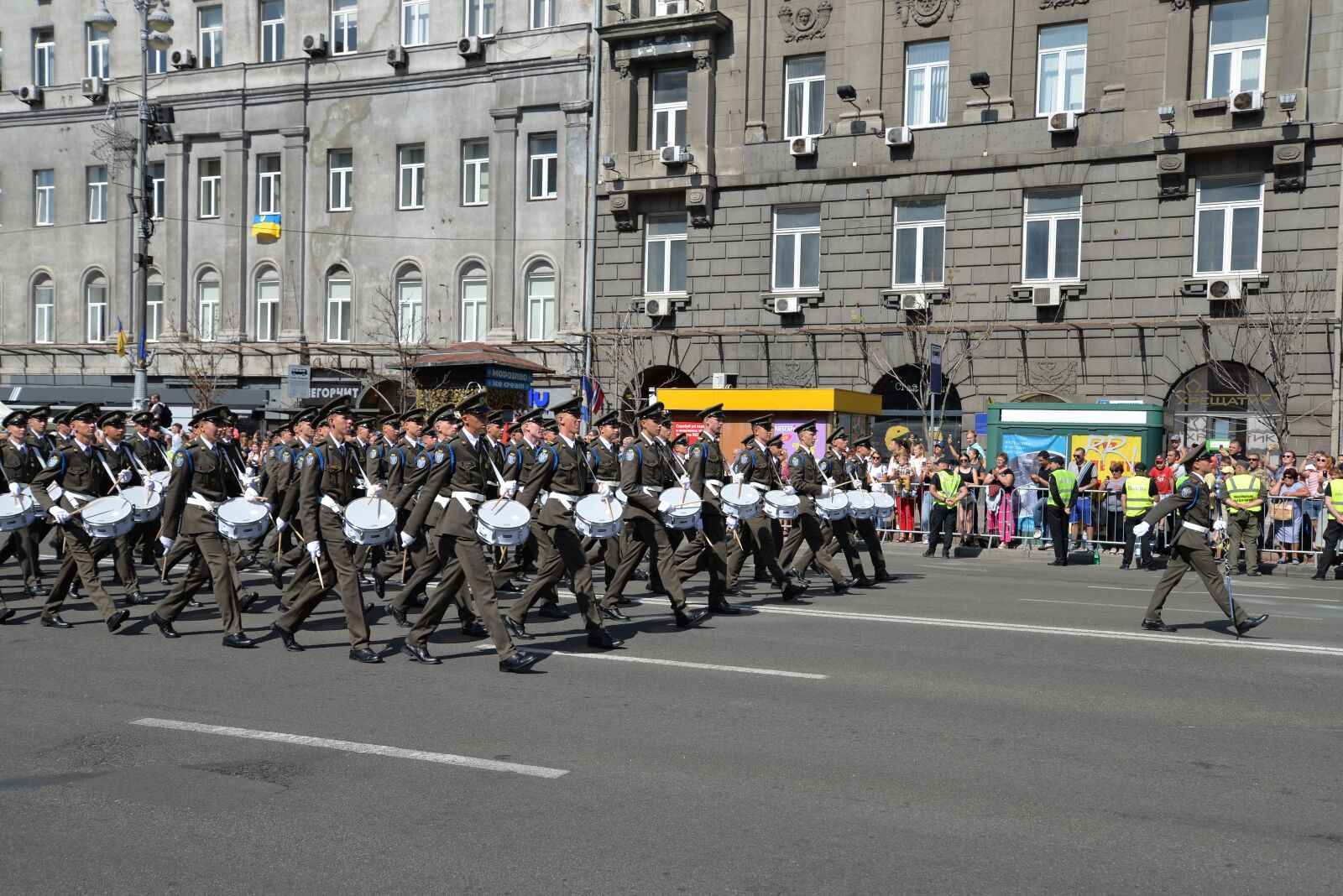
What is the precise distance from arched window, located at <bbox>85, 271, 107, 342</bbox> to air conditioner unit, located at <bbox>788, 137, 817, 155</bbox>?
22994 mm

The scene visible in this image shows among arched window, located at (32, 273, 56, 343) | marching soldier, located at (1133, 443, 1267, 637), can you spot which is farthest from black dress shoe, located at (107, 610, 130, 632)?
arched window, located at (32, 273, 56, 343)

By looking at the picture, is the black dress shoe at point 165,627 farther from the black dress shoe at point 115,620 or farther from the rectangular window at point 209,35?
the rectangular window at point 209,35

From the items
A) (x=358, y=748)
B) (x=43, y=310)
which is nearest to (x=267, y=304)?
(x=43, y=310)

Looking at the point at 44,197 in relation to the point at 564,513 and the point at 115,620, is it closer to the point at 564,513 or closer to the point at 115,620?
the point at 115,620

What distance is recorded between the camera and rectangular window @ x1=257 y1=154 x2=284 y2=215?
38.8m

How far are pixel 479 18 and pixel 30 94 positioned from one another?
16.0 metres

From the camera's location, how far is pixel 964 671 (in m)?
9.84

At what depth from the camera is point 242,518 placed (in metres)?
11.0

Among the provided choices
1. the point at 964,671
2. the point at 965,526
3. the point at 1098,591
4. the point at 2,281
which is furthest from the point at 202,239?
the point at 964,671

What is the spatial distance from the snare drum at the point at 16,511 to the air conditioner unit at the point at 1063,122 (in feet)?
73.2

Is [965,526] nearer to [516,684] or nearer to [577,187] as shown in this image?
[516,684]

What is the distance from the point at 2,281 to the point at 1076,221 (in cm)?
3377

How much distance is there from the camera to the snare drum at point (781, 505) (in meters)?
14.7

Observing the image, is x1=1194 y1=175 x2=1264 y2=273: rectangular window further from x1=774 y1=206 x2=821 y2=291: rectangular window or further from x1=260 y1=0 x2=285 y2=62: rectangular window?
x1=260 y1=0 x2=285 y2=62: rectangular window
